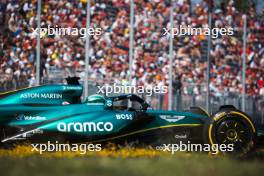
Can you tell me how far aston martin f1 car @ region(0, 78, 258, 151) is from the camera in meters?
7.59

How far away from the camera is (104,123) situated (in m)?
7.68

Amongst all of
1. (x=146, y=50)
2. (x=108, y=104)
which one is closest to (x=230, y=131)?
(x=108, y=104)

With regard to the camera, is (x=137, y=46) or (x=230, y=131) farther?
(x=137, y=46)

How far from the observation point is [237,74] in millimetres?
15312

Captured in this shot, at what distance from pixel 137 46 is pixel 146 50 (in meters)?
0.26

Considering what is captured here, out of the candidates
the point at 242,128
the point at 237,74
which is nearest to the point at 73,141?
the point at 242,128

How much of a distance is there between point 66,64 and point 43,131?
502 centimetres

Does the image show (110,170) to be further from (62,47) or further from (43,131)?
(62,47)

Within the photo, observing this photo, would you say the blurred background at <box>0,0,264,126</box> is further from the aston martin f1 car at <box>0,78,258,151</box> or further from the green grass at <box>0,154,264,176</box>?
the green grass at <box>0,154,264,176</box>
